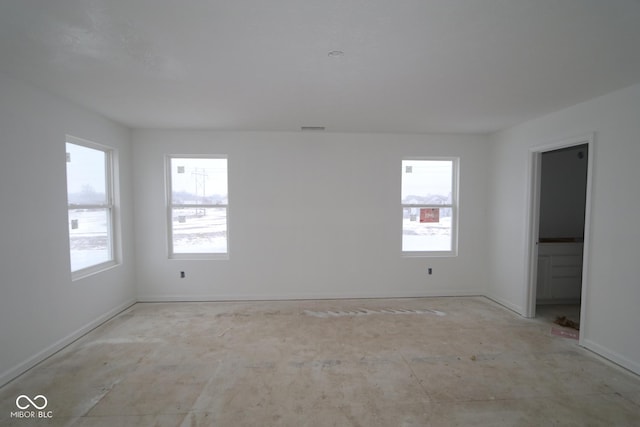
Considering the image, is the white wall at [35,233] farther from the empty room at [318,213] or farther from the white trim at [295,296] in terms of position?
the white trim at [295,296]

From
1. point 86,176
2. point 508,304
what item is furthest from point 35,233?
point 508,304

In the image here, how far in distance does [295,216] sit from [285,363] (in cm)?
223

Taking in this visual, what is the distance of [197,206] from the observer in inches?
174

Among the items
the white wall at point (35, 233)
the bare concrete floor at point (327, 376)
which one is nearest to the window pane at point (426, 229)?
the bare concrete floor at point (327, 376)

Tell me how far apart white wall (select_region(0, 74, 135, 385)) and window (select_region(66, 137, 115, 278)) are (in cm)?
20

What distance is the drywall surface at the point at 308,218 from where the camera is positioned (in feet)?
14.2

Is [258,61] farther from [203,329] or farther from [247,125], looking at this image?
[203,329]

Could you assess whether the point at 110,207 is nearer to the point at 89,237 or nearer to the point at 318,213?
the point at 89,237

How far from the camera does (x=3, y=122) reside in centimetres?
238

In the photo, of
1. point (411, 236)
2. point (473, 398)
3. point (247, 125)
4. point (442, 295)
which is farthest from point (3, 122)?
point (442, 295)

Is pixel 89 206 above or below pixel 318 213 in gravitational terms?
above

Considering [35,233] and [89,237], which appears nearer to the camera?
[35,233]

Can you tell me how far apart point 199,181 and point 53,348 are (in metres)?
2.55

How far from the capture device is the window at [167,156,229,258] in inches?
174
